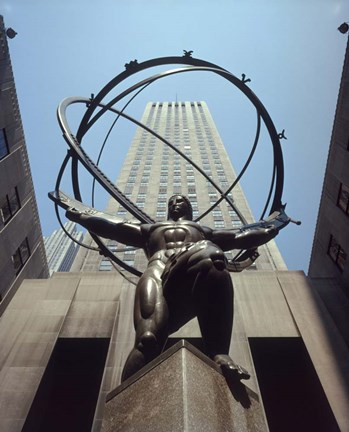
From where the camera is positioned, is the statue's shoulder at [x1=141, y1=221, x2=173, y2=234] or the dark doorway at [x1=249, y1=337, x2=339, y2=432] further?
the dark doorway at [x1=249, y1=337, x2=339, y2=432]

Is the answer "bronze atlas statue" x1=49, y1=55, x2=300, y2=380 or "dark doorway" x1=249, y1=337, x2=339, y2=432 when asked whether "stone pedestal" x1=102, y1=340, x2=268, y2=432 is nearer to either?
"bronze atlas statue" x1=49, y1=55, x2=300, y2=380

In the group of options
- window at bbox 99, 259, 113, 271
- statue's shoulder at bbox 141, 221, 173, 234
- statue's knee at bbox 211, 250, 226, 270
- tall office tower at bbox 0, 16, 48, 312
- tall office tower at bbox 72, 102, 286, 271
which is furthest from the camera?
tall office tower at bbox 72, 102, 286, 271

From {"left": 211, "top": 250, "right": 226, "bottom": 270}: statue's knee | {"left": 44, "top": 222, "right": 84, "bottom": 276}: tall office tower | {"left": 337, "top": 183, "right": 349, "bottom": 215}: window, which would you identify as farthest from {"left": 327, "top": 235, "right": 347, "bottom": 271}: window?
{"left": 44, "top": 222, "right": 84, "bottom": 276}: tall office tower

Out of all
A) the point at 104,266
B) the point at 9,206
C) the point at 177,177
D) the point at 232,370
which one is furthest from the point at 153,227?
the point at 177,177

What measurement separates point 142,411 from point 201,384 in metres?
0.59

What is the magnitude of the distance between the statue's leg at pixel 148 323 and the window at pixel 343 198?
35.8 ft

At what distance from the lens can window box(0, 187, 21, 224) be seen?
14.4 metres

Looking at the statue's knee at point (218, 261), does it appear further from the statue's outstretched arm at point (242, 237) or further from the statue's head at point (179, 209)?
the statue's head at point (179, 209)

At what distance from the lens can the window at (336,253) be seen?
1297 cm

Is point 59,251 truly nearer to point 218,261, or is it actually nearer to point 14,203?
point 14,203

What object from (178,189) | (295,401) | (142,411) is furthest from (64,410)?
(178,189)

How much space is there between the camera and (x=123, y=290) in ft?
35.8

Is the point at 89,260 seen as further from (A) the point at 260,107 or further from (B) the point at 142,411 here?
(B) the point at 142,411

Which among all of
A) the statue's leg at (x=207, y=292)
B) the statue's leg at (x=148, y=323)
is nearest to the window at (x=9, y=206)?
the statue's leg at (x=148, y=323)
